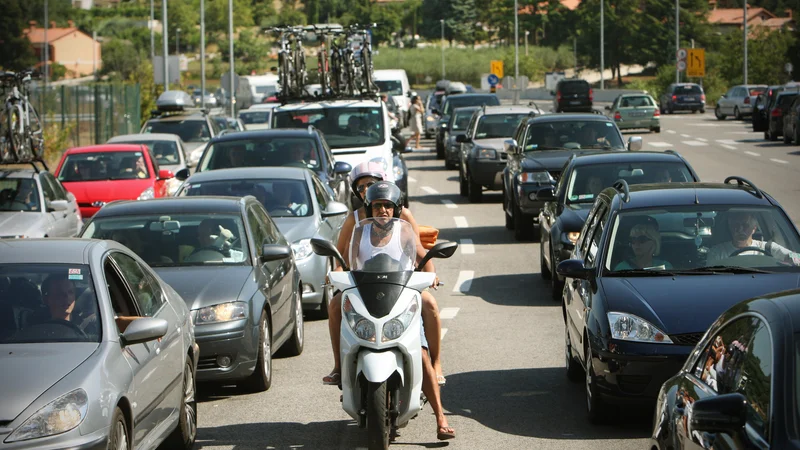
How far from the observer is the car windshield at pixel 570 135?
19.9 metres

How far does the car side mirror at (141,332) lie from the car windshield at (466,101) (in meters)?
34.0

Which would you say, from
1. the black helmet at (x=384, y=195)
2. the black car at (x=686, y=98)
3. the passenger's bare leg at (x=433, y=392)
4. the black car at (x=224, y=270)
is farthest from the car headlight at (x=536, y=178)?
the black car at (x=686, y=98)

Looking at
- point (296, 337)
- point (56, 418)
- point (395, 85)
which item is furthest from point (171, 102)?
point (56, 418)

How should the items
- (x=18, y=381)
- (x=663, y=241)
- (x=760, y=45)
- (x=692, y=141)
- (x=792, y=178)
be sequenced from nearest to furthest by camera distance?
(x=18, y=381) < (x=663, y=241) < (x=792, y=178) < (x=692, y=141) < (x=760, y=45)

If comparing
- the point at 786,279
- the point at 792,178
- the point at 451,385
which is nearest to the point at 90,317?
the point at 451,385

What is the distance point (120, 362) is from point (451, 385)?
152 inches

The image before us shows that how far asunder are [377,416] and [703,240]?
318 centimetres

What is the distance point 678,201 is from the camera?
9430 millimetres

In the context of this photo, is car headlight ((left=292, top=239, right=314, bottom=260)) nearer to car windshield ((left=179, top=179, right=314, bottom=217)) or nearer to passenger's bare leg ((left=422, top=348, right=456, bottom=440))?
car windshield ((left=179, top=179, right=314, bottom=217))

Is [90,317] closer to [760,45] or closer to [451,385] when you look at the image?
[451,385]

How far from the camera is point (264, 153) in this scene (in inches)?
737

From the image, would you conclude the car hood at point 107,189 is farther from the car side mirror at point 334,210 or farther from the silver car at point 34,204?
the car side mirror at point 334,210

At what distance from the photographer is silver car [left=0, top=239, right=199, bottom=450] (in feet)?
19.0

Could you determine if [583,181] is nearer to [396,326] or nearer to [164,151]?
[396,326]
